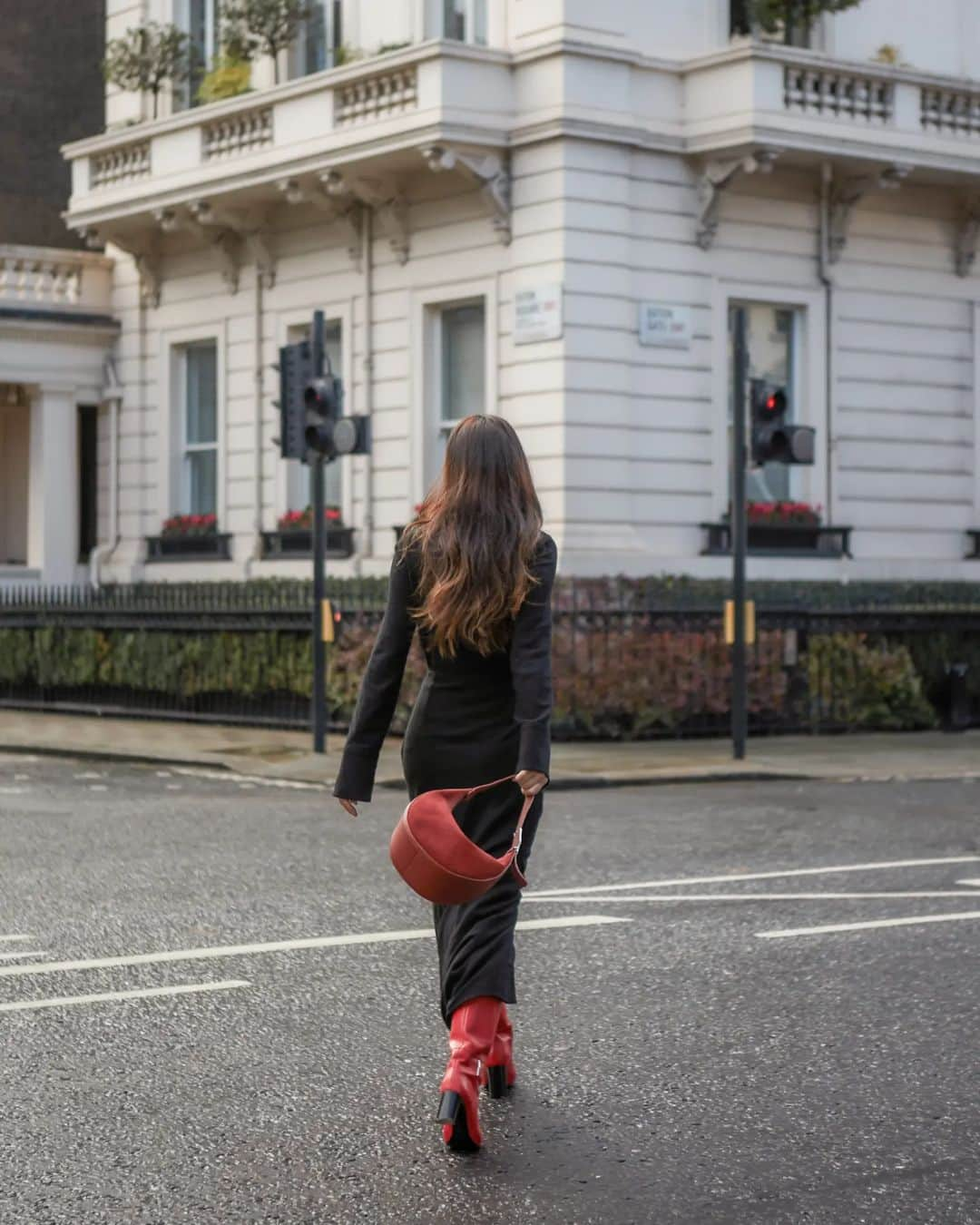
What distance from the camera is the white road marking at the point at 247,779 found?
15766 millimetres

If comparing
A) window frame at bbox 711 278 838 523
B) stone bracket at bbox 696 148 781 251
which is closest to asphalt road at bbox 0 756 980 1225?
stone bracket at bbox 696 148 781 251

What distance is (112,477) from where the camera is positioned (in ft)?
84.3

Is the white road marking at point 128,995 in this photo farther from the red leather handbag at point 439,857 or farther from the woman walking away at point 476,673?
the red leather handbag at point 439,857

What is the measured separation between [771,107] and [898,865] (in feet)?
36.8

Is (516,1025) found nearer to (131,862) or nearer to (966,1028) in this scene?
(966,1028)

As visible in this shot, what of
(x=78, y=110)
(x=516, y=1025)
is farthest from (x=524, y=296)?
(x=516, y=1025)

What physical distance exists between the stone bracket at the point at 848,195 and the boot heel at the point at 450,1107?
57.0 feet

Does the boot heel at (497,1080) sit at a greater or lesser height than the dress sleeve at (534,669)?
lesser

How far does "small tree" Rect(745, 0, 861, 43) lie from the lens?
20.9 meters

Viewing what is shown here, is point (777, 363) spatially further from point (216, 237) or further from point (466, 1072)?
point (466, 1072)

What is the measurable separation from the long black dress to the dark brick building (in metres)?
24.9

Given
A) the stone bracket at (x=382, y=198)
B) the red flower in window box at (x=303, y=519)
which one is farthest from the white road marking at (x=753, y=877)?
the red flower in window box at (x=303, y=519)

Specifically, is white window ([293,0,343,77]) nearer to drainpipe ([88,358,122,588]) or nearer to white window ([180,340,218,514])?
white window ([180,340,218,514])

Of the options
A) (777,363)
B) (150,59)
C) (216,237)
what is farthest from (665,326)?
(150,59)
